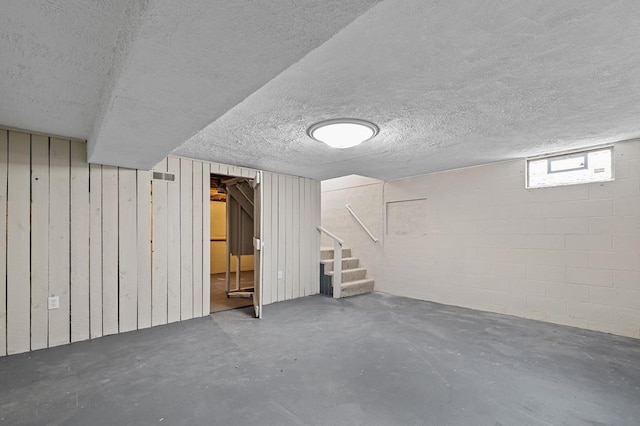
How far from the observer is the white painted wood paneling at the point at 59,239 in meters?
2.82

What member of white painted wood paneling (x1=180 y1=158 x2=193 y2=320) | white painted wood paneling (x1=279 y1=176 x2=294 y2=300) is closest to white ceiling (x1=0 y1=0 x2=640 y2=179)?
white painted wood paneling (x1=180 y1=158 x2=193 y2=320)

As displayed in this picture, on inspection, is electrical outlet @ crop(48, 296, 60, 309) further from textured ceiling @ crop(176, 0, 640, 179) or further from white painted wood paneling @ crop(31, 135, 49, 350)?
textured ceiling @ crop(176, 0, 640, 179)

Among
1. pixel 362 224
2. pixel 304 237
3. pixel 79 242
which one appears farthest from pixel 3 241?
Result: pixel 362 224

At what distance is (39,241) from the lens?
9.07ft

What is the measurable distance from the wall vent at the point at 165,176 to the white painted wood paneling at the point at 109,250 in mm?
397

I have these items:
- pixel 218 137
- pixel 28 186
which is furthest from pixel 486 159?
pixel 28 186

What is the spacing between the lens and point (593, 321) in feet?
10.9

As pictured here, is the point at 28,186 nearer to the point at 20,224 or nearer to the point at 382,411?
the point at 20,224

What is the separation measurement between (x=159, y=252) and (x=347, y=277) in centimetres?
311

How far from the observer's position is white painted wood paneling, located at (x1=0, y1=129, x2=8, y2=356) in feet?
8.50

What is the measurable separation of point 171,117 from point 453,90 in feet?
6.12

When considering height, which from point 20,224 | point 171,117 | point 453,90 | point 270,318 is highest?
point 453,90

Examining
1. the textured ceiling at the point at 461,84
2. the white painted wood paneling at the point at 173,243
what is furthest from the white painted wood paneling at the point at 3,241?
the textured ceiling at the point at 461,84

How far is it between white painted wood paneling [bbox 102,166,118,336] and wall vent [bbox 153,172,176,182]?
0.40 metres
